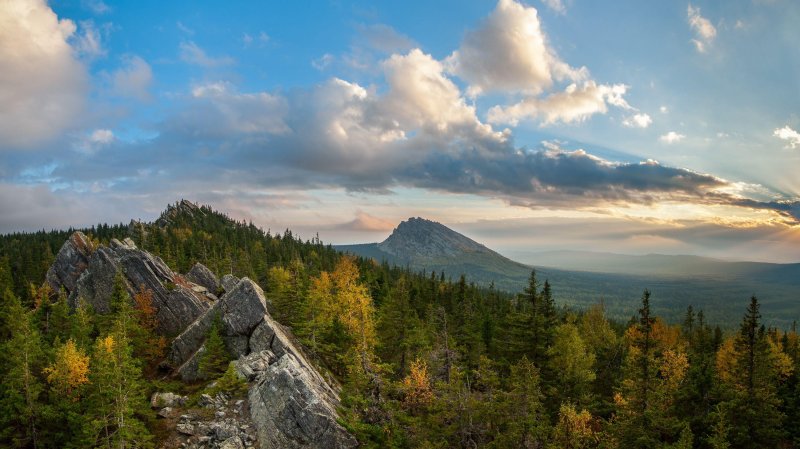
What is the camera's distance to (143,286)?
76.0m

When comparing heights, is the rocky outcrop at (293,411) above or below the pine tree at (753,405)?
below

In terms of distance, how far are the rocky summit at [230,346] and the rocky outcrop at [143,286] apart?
0.57 feet

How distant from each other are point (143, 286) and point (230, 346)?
31.0m

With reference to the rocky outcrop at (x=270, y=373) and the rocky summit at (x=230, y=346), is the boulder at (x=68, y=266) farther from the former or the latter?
the rocky outcrop at (x=270, y=373)

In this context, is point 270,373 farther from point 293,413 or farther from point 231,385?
point 231,385

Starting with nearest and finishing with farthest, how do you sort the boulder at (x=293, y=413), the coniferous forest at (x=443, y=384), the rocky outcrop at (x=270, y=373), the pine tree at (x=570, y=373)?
the coniferous forest at (x=443, y=384) < the boulder at (x=293, y=413) < the rocky outcrop at (x=270, y=373) < the pine tree at (x=570, y=373)

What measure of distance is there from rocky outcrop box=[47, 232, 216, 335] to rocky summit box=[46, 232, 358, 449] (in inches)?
6.9

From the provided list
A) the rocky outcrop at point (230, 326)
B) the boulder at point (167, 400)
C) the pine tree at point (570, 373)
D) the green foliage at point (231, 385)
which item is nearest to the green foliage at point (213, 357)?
the rocky outcrop at point (230, 326)

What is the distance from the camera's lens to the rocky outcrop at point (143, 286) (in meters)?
74.5

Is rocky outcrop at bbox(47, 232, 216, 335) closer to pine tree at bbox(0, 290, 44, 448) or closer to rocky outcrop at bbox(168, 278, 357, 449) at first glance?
rocky outcrop at bbox(168, 278, 357, 449)

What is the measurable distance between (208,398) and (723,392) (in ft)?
191

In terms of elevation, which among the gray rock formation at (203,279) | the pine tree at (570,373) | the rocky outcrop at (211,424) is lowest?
the rocky outcrop at (211,424)

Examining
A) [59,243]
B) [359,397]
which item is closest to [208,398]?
[359,397]

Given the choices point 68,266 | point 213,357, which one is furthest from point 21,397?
point 68,266
